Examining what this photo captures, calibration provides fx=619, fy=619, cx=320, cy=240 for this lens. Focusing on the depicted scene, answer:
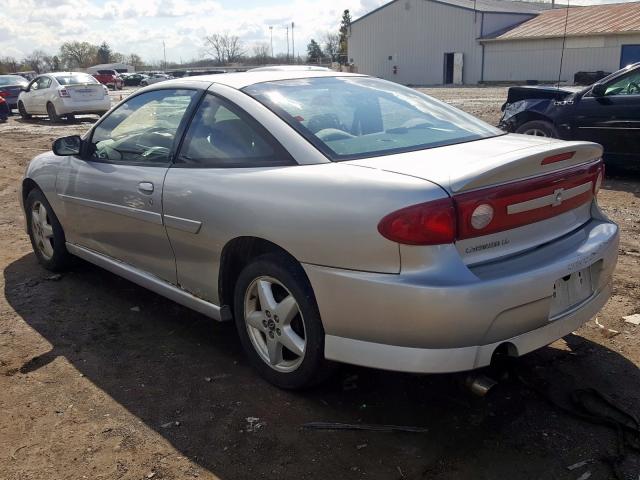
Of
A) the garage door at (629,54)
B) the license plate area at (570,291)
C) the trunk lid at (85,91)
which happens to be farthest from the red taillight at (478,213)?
the garage door at (629,54)

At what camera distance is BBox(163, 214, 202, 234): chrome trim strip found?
3379 millimetres

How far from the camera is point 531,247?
282 cm

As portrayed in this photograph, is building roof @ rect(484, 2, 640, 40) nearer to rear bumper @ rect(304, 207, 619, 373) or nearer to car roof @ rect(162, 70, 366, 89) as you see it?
car roof @ rect(162, 70, 366, 89)

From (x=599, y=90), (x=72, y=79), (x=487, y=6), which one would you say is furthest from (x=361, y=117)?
(x=487, y=6)

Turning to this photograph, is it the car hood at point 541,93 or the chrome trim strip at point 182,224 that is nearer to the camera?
the chrome trim strip at point 182,224

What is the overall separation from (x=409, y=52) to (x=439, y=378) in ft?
162

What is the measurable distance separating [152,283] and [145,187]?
0.64 meters

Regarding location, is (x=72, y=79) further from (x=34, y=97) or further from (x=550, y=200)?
(x=550, y=200)

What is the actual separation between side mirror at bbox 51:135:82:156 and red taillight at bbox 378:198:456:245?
2973mm

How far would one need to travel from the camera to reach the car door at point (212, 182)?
314 centimetres

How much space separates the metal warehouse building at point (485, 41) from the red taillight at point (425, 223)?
38.6 metres

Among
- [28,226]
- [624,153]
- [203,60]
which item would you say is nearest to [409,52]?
[624,153]

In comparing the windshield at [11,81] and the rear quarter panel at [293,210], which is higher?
the windshield at [11,81]

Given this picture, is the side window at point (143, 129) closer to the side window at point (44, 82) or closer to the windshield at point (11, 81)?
the side window at point (44, 82)
